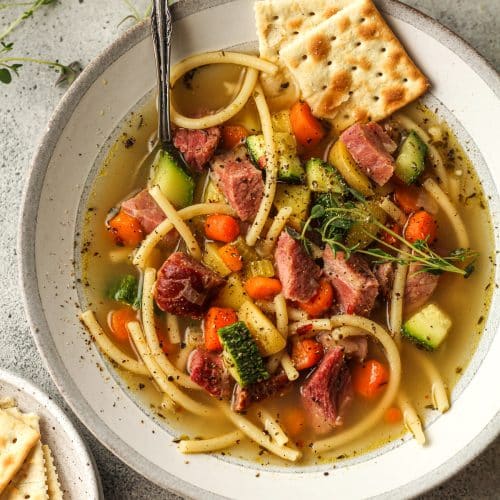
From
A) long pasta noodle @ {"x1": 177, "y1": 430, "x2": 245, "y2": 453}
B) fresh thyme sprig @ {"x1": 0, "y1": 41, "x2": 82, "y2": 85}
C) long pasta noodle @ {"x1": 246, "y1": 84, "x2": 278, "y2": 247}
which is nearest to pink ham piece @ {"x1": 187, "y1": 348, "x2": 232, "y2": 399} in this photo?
long pasta noodle @ {"x1": 177, "y1": 430, "x2": 245, "y2": 453}

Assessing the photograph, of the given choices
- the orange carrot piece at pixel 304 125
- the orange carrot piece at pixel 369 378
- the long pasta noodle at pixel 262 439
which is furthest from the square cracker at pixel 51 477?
the orange carrot piece at pixel 304 125

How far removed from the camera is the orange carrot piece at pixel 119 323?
3969 millimetres

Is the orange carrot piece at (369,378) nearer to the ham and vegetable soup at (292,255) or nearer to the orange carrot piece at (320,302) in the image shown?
the ham and vegetable soup at (292,255)

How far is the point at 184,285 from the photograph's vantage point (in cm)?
376

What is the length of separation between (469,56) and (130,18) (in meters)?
2.07

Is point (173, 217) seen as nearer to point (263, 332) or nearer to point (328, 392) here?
point (263, 332)

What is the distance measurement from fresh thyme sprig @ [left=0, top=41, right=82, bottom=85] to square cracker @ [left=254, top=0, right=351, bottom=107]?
1.25m

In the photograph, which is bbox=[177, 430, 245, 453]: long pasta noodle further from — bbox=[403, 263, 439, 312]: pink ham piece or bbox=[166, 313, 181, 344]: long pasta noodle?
bbox=[403, 263, 439, 312]: pink ham piece

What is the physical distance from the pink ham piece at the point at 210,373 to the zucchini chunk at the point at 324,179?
1.14 metres

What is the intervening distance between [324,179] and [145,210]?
1048 millimetres

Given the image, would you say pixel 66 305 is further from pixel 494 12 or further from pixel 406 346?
pixel 494 12

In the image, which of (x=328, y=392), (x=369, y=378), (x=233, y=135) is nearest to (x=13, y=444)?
(x=328, y=392)

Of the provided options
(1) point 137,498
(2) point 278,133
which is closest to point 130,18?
(2) point 278,133

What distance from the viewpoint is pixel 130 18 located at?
4246 mm
